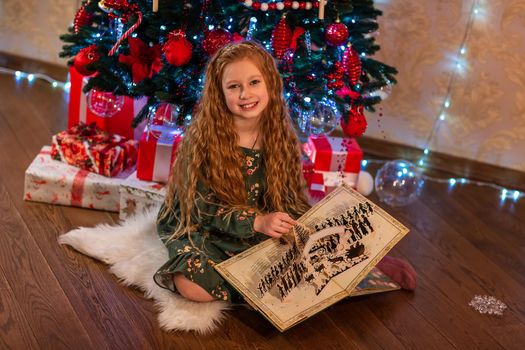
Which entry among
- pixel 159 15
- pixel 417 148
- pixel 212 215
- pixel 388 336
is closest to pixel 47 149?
pixel 159 15

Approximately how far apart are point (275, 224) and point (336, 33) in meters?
0.61

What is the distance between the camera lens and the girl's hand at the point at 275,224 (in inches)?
65.8

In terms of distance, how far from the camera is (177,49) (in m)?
1.87

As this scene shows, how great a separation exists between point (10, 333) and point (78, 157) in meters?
0.75

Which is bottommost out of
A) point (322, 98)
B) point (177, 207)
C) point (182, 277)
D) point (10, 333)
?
point (10, 333)

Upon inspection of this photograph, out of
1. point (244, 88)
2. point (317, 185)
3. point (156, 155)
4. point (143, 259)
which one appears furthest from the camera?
point (317, 185)

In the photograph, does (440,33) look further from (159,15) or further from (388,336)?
(388,336)

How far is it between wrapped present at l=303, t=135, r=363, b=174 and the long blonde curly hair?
45cm

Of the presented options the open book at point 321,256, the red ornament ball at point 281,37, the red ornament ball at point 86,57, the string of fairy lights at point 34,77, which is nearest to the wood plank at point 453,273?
the open book at point 321,256

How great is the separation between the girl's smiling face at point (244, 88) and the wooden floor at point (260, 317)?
0.51m

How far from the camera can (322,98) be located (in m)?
1.98

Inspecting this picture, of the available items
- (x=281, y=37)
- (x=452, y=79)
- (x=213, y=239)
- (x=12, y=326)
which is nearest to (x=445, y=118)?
(x=452, y=79)

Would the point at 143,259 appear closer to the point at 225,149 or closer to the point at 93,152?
the point at 225,149

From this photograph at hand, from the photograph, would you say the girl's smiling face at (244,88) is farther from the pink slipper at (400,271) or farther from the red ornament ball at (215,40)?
the pink slipper at (400,271)
